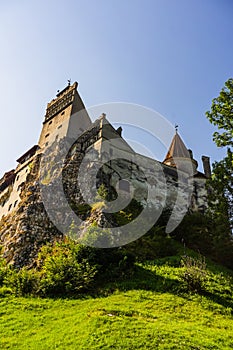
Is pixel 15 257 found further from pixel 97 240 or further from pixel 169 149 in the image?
pixel 169 149

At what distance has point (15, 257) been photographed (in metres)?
25.8

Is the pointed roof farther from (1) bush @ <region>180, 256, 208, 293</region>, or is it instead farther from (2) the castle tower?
(1) bush @ <region>180, 256, 208, 293</region>

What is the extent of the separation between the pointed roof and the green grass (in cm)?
2495

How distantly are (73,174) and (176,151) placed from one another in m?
17.0

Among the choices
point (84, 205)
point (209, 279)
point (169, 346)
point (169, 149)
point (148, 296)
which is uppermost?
point (169, 149)

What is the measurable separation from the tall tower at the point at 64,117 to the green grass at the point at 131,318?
21516mm

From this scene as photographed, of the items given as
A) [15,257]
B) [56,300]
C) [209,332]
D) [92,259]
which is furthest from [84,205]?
[209,332]

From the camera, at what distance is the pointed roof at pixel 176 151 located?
4478cm

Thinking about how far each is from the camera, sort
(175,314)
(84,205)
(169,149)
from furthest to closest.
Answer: (169,149), (84,205), (175,314)

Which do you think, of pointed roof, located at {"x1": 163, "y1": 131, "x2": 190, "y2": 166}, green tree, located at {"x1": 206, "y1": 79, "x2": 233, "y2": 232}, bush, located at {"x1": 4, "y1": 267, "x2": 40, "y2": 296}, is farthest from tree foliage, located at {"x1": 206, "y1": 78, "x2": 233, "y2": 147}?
pointed roof, located at {"x1": 163, "y1": 131, "x2": 190, "y2": 166}

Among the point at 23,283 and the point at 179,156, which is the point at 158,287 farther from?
the point at 179,156

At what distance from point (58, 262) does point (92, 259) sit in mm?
1867

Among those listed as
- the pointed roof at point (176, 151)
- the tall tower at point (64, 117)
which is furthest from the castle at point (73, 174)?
the pointed roof at point (176, 151)

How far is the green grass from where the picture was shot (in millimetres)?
12586
